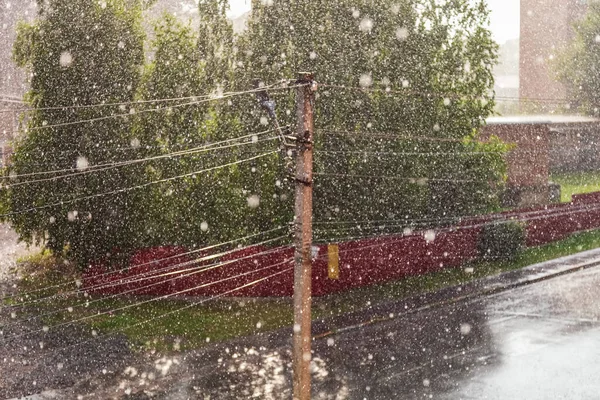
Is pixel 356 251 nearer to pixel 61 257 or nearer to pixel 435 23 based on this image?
pixel 435 23

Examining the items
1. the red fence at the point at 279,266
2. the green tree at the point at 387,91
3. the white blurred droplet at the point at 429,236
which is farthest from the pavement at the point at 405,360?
the green tree at the point at 387,91

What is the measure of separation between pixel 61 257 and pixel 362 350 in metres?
14.7

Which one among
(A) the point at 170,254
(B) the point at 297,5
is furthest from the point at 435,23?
(A) the point at 170,254

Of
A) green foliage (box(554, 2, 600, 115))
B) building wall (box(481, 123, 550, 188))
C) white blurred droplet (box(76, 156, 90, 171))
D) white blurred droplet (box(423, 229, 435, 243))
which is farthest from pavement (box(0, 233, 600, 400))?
green foliage (box(554, 2, 600, 115))

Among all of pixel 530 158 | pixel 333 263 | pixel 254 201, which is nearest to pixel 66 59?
pixel 254 201

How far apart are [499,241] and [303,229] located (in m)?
17.3

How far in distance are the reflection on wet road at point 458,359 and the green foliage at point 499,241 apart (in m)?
6.12

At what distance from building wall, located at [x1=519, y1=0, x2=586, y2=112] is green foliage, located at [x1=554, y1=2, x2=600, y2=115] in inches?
203

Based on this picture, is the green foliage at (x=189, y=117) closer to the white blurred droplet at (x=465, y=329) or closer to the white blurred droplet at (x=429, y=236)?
the white blurred droplet at (x=429, y=236)

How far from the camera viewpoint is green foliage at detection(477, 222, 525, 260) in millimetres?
28516

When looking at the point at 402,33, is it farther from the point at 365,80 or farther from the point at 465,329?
the point at 465,329

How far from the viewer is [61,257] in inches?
1107

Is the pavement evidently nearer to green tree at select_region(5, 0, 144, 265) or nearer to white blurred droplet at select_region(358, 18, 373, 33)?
green tree at select_region(5, 0, 144, 265)

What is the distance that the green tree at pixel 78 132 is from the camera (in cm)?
2403
